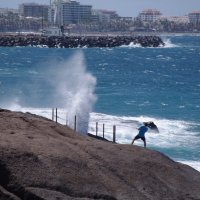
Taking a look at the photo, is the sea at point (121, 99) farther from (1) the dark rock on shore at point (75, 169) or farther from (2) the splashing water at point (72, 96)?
(1) the dark rock on shore at point (75, 169)

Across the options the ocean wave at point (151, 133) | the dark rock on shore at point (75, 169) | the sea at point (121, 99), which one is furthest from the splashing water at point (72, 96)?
the dark rock on shore at point (75, 169)

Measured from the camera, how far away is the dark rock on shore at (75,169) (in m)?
9.29

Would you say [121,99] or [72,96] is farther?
[121,99]

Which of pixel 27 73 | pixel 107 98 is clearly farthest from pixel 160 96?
pixel 27 73

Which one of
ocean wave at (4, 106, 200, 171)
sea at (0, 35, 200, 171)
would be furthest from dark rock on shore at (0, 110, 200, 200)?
ocean wave at (4, 106, 200, 171)

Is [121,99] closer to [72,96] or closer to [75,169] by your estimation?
[72,96]

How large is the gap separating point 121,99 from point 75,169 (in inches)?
1132

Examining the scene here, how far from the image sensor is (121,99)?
3834 cm

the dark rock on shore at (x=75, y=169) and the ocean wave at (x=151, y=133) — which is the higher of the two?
the dark rock on shore at (x=75, y=169)

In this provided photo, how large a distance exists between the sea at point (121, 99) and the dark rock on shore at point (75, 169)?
5.42 m

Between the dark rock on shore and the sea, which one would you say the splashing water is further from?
the dark rock on shore

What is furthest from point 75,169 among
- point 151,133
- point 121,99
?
point 121,99

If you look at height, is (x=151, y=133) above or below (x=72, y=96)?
below

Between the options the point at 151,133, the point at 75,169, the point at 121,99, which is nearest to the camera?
the point at 75,169
